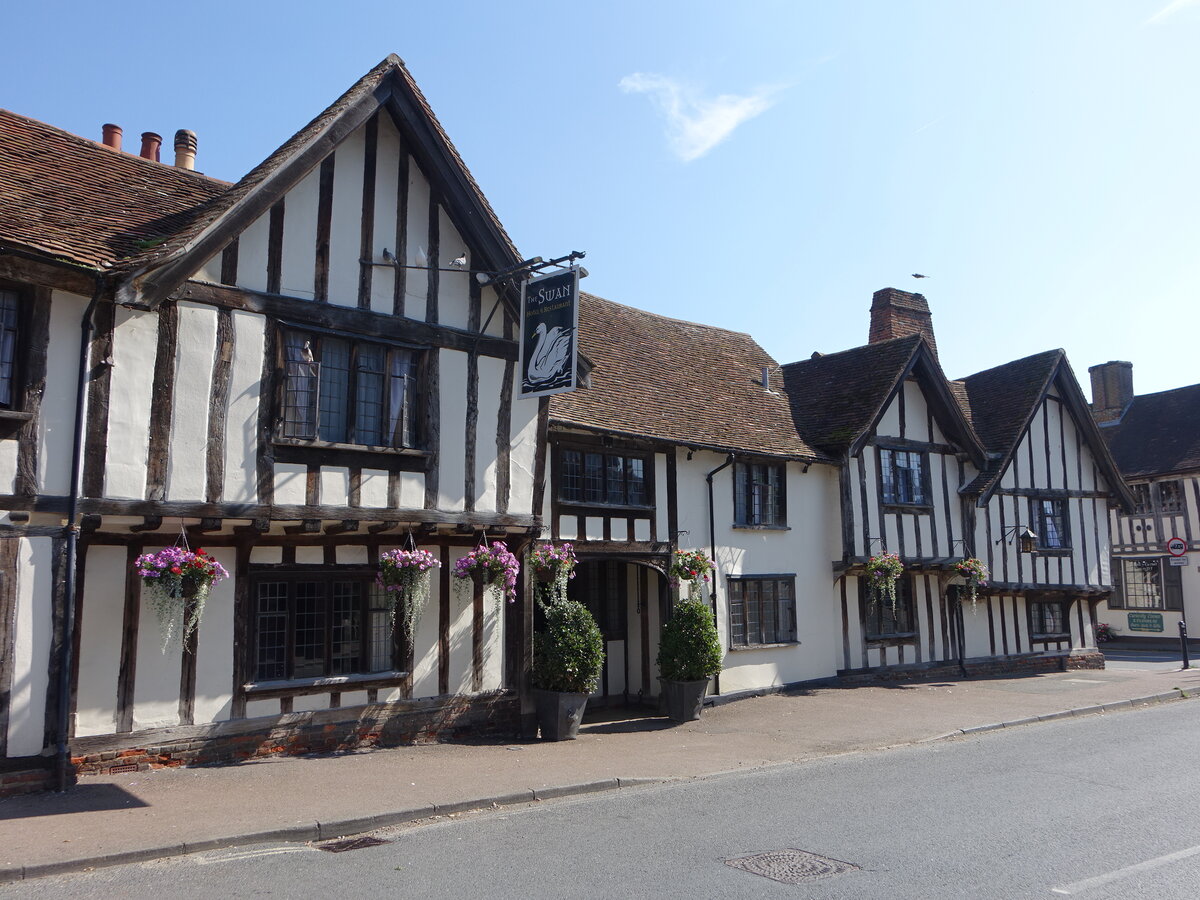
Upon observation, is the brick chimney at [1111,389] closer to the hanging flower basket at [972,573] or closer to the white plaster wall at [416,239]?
the hanging flower basket at [972,573]

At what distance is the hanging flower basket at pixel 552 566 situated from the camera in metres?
13.3

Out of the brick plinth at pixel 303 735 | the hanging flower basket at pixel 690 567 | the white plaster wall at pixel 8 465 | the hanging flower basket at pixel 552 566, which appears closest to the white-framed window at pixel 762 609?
the hanging flower basket at pixel 690 567

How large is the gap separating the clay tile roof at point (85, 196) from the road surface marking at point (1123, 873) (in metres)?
9.70

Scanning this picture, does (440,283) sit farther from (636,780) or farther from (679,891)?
(679,891)

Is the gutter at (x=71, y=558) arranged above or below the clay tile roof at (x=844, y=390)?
below

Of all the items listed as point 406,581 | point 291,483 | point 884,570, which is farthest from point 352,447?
point 884,570

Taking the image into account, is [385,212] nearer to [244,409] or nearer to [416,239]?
[416,239]

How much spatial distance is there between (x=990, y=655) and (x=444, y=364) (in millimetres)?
15534

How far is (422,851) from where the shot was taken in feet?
23.9

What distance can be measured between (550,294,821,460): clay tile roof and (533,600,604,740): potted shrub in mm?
3084

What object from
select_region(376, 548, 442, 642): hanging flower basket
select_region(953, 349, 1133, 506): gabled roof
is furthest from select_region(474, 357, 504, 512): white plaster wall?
select_region(953, 349, 1133, 506): gabled roof

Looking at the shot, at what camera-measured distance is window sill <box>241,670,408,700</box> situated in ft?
35.3

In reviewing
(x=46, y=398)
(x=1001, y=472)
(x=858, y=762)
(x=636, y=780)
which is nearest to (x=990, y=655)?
(x=1001, y=472)

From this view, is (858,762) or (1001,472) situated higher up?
(1001,472)
